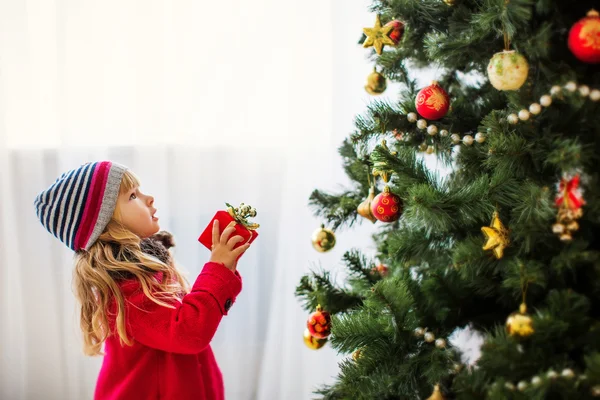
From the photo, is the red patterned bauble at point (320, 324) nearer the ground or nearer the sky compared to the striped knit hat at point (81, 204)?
nearer the ground

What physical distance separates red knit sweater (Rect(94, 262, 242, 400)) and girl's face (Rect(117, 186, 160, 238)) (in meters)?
0.12

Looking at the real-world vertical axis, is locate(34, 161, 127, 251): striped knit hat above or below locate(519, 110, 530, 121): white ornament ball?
below

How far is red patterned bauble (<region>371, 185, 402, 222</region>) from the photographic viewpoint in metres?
0.97

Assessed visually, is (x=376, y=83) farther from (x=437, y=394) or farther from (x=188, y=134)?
(x=188, y=134)

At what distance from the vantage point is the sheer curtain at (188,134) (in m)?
1.56

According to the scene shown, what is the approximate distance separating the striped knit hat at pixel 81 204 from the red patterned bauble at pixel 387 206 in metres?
0.53

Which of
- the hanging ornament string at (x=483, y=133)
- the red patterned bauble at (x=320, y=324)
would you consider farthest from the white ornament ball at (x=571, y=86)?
the red patterned bauble at (x=320, y=324)

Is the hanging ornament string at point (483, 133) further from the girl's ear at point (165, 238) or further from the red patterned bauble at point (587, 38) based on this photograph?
the girl's ear at point (165, 238)

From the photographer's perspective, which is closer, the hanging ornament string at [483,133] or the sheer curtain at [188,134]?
the hanging ornament string at [483,133]

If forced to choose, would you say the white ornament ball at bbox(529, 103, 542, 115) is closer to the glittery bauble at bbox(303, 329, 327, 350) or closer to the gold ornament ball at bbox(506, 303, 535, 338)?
the gold ornament ball at bbox(506, 303, 535, 338)

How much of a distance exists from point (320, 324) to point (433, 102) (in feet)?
1.56

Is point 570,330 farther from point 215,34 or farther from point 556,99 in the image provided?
point 215,34

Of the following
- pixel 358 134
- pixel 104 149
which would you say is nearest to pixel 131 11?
pixel 104 149

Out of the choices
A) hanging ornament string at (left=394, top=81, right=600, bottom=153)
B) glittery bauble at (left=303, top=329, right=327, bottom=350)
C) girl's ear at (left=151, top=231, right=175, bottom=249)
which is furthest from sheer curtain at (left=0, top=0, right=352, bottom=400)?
hanging ornament string at (left=394, top=81, right=600, bottom=153)
